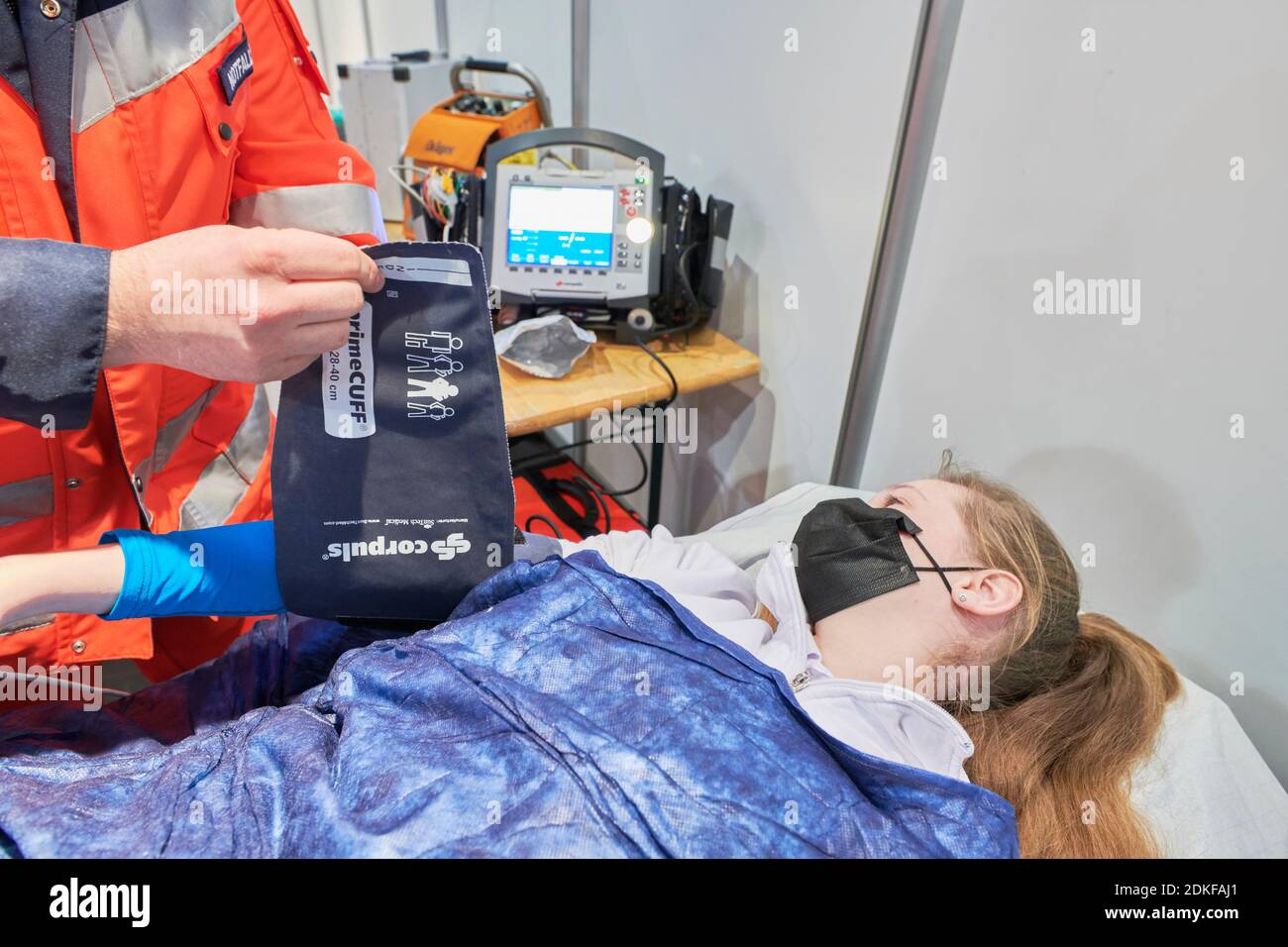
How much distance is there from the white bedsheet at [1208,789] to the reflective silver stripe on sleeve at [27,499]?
140 cm

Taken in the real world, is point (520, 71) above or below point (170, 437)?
above

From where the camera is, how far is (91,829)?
0.69 m

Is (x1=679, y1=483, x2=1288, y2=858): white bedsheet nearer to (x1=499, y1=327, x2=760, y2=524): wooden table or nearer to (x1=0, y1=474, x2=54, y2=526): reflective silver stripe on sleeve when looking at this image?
(x1=499, y1=327, x2=760, y2=524): wooden table

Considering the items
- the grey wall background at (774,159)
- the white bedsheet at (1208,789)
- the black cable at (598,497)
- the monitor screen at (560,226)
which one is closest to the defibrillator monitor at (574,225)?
the monitor screen at (560,226)

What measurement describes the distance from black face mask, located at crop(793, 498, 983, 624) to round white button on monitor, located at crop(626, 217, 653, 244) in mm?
901

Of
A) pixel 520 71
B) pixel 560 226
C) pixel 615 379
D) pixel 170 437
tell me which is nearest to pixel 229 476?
pixel 170 437

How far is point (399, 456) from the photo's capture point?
0.86m

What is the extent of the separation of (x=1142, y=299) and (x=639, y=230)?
1.04 meters

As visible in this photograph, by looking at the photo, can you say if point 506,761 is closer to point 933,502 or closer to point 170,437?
point 170,437

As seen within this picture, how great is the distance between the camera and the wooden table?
1.54 meters

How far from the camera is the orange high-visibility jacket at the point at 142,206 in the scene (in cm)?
76

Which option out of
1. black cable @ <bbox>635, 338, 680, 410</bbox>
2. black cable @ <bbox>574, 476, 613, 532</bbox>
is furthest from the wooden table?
black cable @ <bbox>574, 476, 613, 532</bbox>

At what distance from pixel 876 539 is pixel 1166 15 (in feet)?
2.56

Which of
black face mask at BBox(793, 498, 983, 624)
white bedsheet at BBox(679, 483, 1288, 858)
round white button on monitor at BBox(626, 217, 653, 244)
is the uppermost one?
round white button on monitor at BBox(626, 217, 653, 244)
